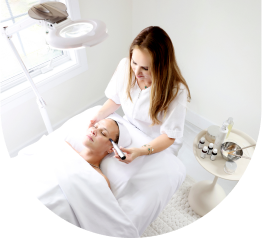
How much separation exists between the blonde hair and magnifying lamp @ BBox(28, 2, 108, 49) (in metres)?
0.38

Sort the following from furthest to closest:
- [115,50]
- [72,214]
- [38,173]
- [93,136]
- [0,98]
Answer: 1. [115,50]
2. [0,98]
3. [93,136]
4. [38,173]
5. [72,214]

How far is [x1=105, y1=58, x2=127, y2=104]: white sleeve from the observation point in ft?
5.54

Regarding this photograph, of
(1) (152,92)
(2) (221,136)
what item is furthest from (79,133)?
(2) (221,136)

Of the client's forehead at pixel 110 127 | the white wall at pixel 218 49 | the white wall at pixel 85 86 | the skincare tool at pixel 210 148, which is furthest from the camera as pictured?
the white wall at pixel 85 86

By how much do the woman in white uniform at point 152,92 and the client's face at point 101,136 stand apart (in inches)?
5.9

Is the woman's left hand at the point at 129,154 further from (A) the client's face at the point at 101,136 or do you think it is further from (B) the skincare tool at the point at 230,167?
(B) the skincare tool at the point at 230,167

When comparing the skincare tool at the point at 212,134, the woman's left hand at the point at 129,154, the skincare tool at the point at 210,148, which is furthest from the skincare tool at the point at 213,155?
the woman's left hand at the point at 129,154

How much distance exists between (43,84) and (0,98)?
360mm

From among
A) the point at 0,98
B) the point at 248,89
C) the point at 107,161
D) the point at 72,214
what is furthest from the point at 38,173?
the point at 248,89

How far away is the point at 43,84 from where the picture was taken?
199 cm

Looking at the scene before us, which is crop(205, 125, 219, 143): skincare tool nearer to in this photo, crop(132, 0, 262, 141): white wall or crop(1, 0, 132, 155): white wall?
crop(132, 0, 262, 141): white wall

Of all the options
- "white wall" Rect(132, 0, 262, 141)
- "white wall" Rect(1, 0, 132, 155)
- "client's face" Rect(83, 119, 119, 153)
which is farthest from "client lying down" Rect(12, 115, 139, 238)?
"white wall" Rect(132, 0, 262, 141)

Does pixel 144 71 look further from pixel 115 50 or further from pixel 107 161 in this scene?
pixel 115 50

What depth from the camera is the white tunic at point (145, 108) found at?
148 centimetres
